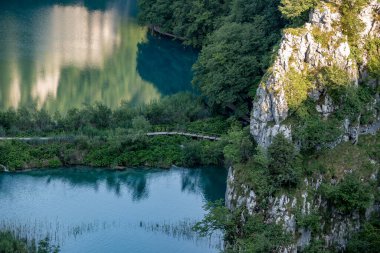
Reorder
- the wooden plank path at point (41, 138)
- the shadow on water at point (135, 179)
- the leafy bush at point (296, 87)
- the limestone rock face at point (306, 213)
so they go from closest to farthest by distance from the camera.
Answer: the limestone rock face at point (306, 213), the leafy bush at point (296, 87), the shadow on water at point (135, 179), the wooden plank path at point (41, 138)

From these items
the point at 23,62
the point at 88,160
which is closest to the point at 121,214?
the point at 88,160

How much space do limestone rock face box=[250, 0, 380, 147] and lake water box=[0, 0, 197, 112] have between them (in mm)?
23891

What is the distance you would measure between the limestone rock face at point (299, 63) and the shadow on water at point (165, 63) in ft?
91.1

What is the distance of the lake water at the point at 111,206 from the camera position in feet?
148

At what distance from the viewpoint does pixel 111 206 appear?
4978 cm

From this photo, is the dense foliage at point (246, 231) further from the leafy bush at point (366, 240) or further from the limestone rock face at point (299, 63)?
the limestone rock face at point (299, 63)

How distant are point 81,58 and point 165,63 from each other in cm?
936

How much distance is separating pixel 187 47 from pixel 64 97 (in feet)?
76.8

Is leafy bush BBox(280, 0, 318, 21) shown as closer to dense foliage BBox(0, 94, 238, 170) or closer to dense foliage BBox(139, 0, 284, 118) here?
dense foliage BBox(139, 0, 284, 118)

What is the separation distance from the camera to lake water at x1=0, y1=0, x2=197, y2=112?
68062 millimetres

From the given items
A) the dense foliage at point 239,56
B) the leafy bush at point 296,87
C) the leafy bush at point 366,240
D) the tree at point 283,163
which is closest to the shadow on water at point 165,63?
the dense foliage at point 239,56

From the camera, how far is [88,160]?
5450 centimetres

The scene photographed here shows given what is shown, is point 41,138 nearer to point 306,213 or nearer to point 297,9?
point 297,9

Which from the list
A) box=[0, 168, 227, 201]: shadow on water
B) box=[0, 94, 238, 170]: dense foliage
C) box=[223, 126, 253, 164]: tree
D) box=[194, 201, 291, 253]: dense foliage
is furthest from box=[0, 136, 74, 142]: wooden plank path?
box=[194, 201, 291, 253]: dense foliage
